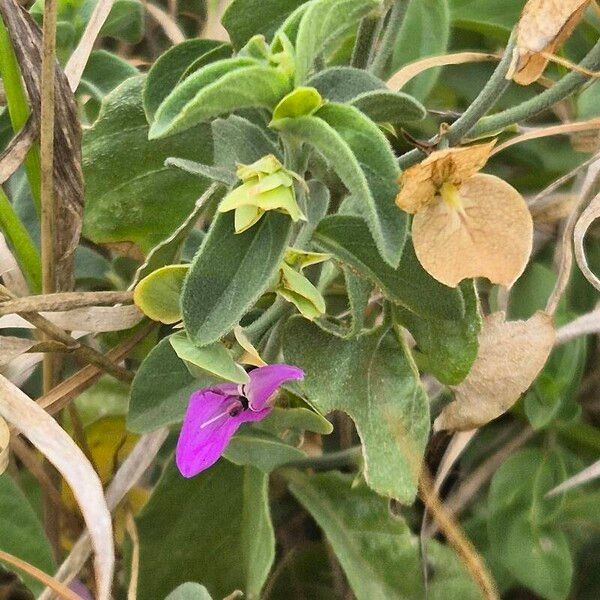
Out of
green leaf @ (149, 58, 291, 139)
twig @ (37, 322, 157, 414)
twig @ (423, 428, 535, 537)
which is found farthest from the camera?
twig @ (423, 428, 535, 537)

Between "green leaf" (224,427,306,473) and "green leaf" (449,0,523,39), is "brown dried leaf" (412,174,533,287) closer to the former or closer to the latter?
"green leaf" (224,427,306,473)

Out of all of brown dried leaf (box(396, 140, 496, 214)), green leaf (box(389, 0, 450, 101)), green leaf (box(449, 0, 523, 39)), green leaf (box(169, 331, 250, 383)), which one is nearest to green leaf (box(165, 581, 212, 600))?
green leaf (box(169, 331, 250, 383))

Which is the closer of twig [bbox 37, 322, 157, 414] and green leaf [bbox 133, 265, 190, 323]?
Answer: green leaf [bbox 133, 265, 190, 323]

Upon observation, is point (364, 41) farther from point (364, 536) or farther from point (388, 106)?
point (364, 536)

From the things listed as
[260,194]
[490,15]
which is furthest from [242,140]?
[490,15]

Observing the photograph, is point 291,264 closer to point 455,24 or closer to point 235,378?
point 235,378

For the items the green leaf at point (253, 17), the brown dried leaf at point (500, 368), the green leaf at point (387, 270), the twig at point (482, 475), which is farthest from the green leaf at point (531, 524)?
the green leaf at point (253, 17)

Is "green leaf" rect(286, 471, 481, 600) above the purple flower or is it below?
below
